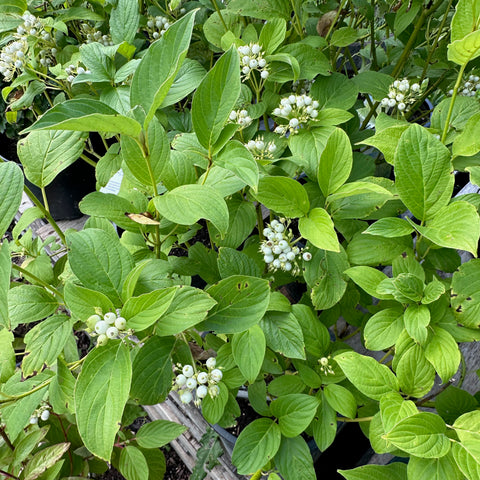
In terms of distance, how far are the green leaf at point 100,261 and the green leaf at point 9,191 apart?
9 cm

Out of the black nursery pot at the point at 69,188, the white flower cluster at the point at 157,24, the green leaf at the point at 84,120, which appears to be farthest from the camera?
the black nursery pot at the point at 69,188

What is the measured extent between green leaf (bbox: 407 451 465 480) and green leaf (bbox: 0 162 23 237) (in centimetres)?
68

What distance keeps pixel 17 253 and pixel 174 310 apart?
21.8 inches

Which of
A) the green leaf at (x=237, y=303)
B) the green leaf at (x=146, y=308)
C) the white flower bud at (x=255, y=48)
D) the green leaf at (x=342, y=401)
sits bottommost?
the green leaf at (x=342, y=401)

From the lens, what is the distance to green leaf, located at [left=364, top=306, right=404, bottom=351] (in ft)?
2.18

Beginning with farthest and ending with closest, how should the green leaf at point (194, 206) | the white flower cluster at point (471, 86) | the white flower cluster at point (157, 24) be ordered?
the white flower cluster at point (157, 24)
the white flower cluster at point (471, 86)
the green leaf at point (194, 206)

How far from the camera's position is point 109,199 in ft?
2.07

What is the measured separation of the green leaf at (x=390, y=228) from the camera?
0.63m

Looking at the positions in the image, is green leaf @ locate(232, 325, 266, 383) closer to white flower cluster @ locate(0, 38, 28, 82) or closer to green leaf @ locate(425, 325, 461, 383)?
green leaf @ locate(425, 325, 461, 383)

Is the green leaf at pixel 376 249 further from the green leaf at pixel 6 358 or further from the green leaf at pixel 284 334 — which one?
the green leaf at pixel 6 358

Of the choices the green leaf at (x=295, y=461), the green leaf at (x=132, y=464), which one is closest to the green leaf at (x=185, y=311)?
the green leaf at (x=295, y=461)

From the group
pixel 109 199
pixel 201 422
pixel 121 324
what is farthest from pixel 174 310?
pixel 201 422

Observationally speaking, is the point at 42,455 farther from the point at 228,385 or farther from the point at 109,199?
the point at 109,199

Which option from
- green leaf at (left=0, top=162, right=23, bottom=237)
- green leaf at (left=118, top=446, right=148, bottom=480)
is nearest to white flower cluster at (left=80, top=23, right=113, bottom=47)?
green leaf at (left=0, top=162, right=23, bottom=237)
